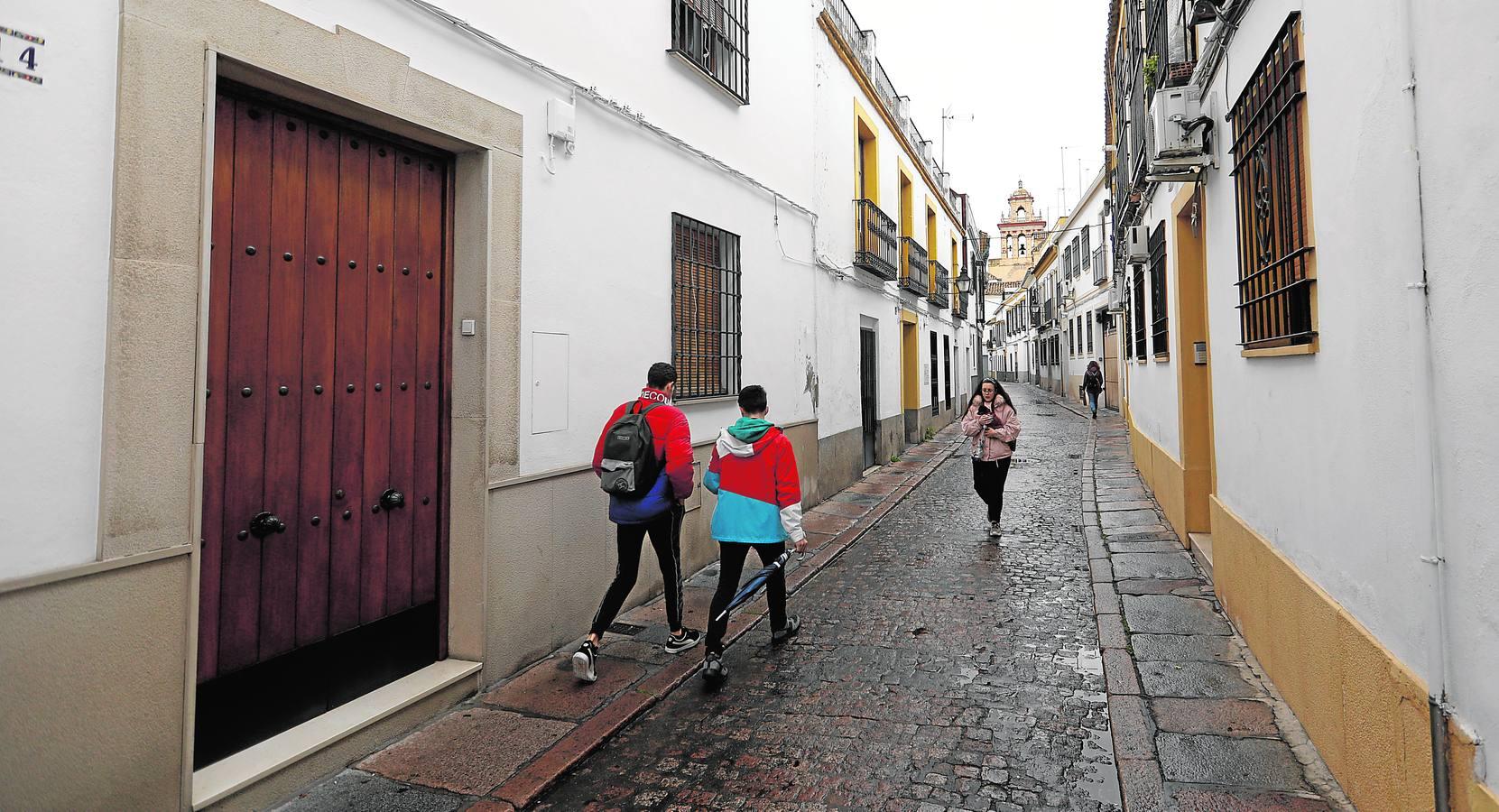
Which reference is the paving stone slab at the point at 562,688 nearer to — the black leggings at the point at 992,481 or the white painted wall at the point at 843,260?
the black leggings at the point at 992,481

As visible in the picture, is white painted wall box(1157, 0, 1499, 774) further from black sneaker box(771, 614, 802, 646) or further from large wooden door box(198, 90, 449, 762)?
large wooden door box(198, 90, 449, 762)

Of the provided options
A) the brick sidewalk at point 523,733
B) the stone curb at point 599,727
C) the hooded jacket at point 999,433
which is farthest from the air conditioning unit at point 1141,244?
the brick sidewalk at point 523,733

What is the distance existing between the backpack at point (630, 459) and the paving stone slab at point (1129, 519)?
17.5 ft

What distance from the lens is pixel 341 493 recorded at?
3.66 meters

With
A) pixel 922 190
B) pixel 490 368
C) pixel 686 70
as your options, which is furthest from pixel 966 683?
pixel 922 190

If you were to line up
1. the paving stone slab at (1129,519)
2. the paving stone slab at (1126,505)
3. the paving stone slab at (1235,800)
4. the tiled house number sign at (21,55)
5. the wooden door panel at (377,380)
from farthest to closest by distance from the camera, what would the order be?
1. the paving stone slab at (1126,505)
2. the paving stone slab at (1129,519)
3. the wooden door panel at (377,380)
4. the paving stone slab at (1235,800)
5. the tiled house number sign at (21,55)

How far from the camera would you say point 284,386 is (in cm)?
338

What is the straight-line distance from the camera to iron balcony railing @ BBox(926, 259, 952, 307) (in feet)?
56.5

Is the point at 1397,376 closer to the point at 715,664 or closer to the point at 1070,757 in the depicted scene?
the point at 1070,757

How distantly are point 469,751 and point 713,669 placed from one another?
1.30 m

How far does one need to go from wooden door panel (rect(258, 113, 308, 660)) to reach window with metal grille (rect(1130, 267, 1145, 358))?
9230 millimetres

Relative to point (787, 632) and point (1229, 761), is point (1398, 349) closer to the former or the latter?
point (1229, 761)

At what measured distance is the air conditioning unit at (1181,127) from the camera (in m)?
5.08

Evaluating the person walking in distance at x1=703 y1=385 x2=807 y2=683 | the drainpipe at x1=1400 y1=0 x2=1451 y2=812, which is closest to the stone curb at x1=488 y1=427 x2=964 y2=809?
the person walking in distance at x1=703 y1=385 x2=807 y2=683
